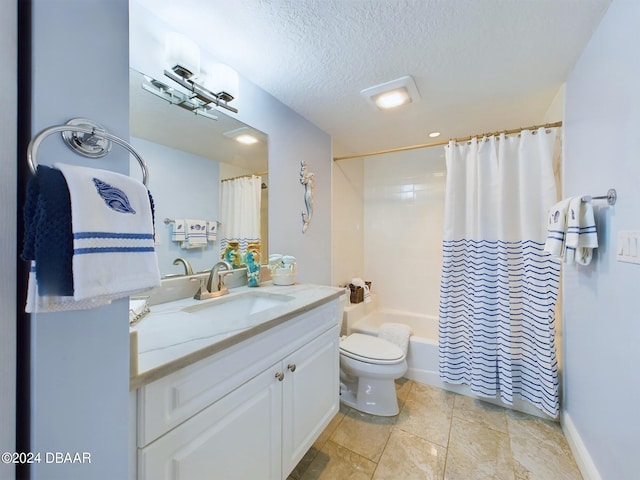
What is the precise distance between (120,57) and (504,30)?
5.03 feet

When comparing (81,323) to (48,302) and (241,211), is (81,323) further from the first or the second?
(241,211)

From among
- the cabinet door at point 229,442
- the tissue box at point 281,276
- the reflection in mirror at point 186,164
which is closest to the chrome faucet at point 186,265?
the reflection in mirror at point 186,164

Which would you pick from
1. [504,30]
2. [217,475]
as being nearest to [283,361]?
[217,475]

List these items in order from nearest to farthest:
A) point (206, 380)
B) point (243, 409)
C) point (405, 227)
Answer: point (206, 380) → point (243, 409) → point (405, 227)

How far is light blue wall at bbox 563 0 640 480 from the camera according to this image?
3.06 ft

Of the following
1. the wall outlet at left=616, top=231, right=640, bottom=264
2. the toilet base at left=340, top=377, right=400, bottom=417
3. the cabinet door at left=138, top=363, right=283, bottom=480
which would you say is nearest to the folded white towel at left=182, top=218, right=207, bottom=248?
the cabinet door at left=138, top=363, right=283, bottom=480

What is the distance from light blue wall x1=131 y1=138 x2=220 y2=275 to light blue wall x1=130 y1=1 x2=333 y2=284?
1.11 ft

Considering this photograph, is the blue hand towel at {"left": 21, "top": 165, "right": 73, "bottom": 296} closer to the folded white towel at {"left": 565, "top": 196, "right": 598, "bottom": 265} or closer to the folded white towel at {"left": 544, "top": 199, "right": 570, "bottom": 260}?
the folded white towel at {"left": 565, "top": 196, "right": 598, "bottom": 265}

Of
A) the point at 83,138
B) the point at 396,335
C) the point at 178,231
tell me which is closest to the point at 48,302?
the point at 83,138

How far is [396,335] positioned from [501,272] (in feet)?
3.06

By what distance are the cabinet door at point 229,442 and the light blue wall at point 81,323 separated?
135 mm

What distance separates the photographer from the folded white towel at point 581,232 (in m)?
1.15

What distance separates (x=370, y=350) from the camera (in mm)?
1832

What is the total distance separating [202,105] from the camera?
1.31 meters
